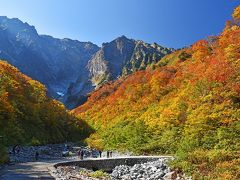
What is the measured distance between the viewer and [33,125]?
9419 centimetres

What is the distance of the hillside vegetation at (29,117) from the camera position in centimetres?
7656

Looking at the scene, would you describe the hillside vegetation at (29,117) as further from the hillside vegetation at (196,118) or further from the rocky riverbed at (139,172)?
the rocky riverbed at (139,172)

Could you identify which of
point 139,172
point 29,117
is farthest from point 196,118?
point 29,117

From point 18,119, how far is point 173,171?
2162 inches

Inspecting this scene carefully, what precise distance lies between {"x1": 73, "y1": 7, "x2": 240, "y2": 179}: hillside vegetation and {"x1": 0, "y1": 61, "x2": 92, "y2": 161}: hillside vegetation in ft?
41.2

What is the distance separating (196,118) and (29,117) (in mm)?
49901

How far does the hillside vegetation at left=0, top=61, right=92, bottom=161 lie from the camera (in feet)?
251

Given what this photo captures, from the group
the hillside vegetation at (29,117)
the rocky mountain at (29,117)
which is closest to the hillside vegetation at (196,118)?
the hillside vegetation at (29,117)

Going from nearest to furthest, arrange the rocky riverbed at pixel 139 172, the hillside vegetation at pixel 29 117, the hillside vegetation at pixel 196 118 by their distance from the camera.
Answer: the rocky riverbed at pixel 139 172
the hillside vegetation at pixel 196 118
the hillside vegetation at pixel 29 117

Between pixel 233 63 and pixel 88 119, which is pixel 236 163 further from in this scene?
pixel 88 119

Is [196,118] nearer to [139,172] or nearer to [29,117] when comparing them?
[139,172]

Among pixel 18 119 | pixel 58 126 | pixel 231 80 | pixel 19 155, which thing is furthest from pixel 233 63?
pixel 58 126

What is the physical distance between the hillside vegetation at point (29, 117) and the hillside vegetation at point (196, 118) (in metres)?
12.5

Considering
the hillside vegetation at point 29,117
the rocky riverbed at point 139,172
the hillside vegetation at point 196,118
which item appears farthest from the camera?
the hillside vegetation at point 29,117
